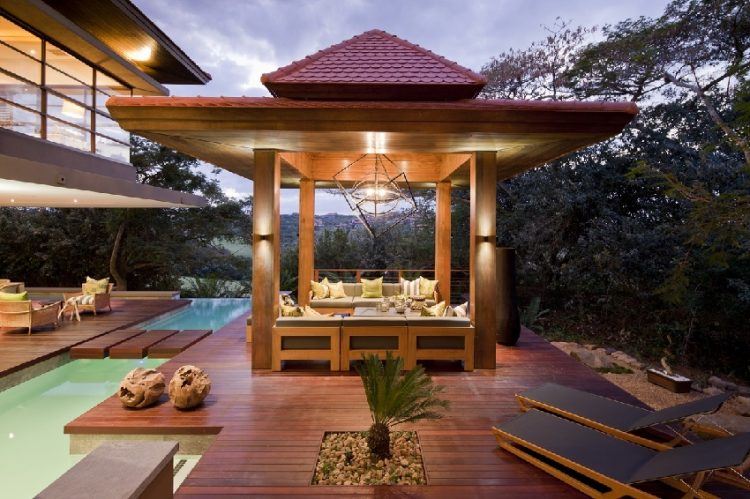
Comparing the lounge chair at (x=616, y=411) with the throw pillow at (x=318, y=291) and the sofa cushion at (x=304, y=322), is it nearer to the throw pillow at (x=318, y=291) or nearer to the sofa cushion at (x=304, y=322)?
the sofa cushion at (x=304, y=322)

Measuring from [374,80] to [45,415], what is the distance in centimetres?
615

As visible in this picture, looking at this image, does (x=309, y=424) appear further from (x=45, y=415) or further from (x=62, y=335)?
(x=62, y=335)

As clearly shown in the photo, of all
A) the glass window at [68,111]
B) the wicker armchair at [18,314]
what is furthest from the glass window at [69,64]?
the wicker armchair at [18,314]

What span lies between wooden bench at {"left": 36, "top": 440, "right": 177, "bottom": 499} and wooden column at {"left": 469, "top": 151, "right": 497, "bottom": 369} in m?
4.67

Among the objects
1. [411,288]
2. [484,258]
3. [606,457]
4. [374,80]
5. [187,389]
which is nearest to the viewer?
[606,457]

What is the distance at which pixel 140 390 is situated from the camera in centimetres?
445

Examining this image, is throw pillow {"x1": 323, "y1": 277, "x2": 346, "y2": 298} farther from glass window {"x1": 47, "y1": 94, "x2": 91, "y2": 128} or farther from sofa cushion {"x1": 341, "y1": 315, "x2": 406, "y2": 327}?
glass window {"x1": 47, "y1": 94, "x2": 91, "y2": 128}

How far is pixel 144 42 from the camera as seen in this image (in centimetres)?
1135

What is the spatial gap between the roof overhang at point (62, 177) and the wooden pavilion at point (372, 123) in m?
2.67

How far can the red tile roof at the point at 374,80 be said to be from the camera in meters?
5.00

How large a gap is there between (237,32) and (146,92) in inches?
2025

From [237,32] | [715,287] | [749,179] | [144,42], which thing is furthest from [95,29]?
[237,32]

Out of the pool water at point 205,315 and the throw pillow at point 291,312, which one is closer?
the throw pillow at point 291,312

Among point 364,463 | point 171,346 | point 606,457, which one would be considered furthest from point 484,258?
point 171,346
